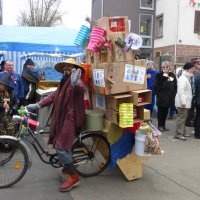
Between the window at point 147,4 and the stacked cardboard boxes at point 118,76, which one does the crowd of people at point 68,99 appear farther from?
the window at point 147,4

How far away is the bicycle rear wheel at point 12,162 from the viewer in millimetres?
4465

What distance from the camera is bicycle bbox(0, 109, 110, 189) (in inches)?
177

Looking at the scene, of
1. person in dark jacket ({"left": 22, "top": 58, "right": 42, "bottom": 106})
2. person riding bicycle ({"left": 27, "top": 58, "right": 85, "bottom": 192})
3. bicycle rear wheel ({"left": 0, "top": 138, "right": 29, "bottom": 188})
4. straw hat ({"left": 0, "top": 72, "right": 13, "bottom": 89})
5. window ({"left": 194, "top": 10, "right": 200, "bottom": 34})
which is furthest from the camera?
window ({"left": 194, "top": 10, "right": 200, "bottom": 34})

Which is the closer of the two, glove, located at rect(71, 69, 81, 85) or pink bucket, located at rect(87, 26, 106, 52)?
glove, located at rect(71, 69, 81, 85)

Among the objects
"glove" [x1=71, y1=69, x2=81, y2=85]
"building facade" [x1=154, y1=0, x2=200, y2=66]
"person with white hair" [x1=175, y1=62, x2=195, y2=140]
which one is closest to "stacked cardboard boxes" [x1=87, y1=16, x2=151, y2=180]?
"glove" [x1=71, y1=69, x2=81, y2=85]

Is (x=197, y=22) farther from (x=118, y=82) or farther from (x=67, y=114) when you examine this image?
(x=67, y=114)

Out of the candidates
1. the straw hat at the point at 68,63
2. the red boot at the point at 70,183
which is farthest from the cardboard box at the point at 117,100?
the red boot at the point at 70,183

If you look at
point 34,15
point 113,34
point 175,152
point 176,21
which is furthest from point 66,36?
point 34,15

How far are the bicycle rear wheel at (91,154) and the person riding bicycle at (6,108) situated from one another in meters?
1.59

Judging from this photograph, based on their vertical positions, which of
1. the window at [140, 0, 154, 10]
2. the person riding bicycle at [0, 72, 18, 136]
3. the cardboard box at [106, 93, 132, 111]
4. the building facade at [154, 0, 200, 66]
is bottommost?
the person riding bicycle at [0, 72, 18, 136]

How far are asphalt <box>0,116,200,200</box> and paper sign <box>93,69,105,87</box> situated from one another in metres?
1.36

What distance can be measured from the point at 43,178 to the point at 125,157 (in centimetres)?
121

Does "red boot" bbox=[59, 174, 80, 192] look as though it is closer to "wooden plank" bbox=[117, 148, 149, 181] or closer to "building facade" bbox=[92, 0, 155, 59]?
"wooden plank" bbox=[117, 148, 149, 181]

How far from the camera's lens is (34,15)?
38375mm
